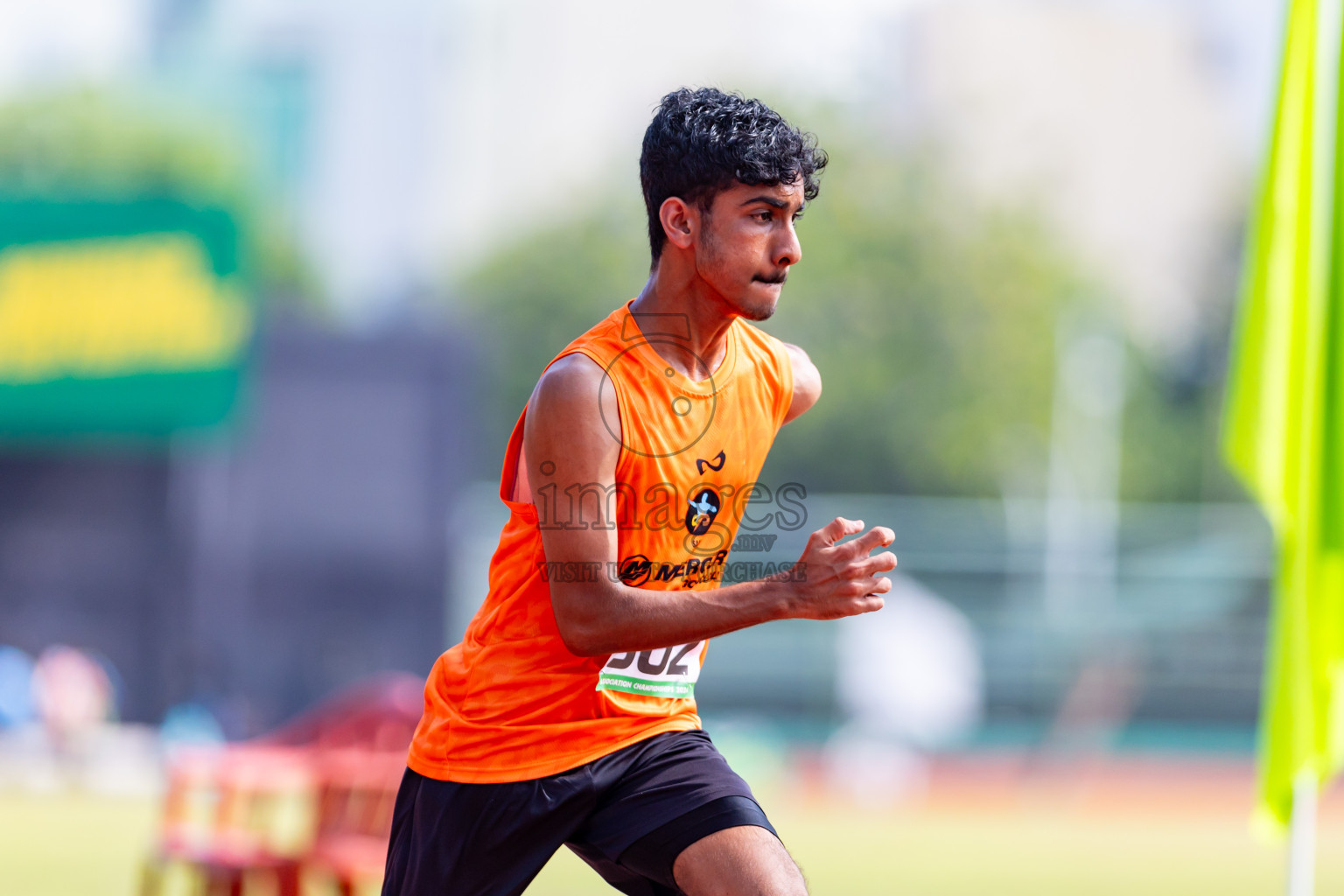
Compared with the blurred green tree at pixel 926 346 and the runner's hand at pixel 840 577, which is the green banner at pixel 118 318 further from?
the blurred green tree at pixel 926 346

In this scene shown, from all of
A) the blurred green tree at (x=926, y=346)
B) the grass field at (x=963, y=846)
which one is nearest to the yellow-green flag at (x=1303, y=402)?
the grass field at (x=963, y=846)

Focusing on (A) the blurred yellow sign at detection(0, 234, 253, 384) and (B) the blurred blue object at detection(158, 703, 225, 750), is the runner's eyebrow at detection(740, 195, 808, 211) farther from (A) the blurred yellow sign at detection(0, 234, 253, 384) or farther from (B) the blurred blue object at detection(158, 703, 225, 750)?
(A) the blurred yellow sign at detection(0, 234, 253, 384)

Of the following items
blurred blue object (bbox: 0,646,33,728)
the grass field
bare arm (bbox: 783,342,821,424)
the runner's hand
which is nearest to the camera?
the runner's hand

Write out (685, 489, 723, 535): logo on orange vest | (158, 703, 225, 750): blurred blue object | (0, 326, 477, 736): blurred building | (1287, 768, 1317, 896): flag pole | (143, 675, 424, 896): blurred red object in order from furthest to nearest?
(0, 326, 477, 736): blurred building
(158, 703, 225, 750): blurred blue object
(143, 675, 424, 896): blurred red object
(1287, 768, 1317, 896): flag pole
(685, 489, 723, 535): logo on orange vest

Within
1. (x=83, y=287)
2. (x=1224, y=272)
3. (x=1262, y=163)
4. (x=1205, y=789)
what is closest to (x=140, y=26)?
(x=1224, y=272)

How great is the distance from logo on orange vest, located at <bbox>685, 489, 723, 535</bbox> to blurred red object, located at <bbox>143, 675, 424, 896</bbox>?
8.03 feet

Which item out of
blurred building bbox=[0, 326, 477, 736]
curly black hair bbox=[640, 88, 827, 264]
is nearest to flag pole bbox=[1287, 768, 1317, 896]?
curly black hair bbox=[640, 88, 827, 264]

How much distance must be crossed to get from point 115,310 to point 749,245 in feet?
47.5

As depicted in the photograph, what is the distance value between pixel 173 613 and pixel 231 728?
1614 mm

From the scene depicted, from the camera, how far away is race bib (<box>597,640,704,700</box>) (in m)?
3.30

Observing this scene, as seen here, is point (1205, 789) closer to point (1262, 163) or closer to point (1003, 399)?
point (1262, 163)

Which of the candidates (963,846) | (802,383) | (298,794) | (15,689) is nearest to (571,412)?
(802,383)

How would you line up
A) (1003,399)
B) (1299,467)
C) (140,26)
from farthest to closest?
(140,26) < (1003,399) < (1299,467)

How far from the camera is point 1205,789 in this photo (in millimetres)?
18125
